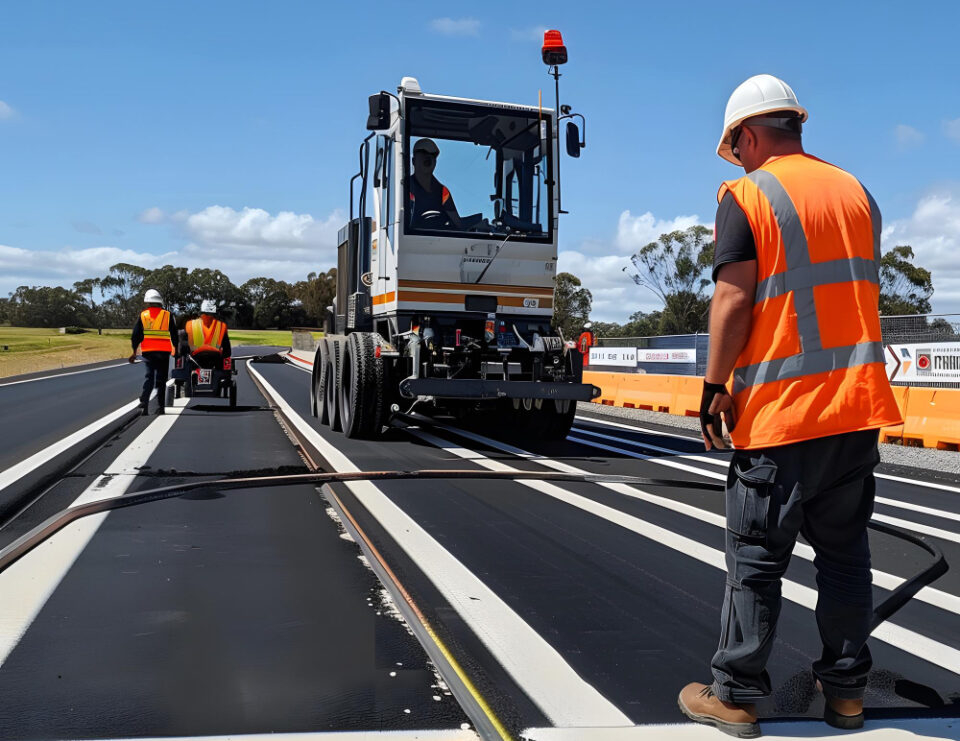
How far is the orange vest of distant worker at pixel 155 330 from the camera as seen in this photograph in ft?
47.7

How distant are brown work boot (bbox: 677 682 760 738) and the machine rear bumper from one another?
7.07m

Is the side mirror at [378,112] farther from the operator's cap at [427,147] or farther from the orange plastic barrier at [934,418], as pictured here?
the orange plastic barrier at [934,418]

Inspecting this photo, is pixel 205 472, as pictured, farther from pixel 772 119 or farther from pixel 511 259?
pixel 772 119

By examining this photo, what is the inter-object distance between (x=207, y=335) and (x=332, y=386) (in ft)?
14.5

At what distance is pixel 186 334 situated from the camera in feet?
52.5

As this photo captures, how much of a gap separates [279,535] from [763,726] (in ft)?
11.5

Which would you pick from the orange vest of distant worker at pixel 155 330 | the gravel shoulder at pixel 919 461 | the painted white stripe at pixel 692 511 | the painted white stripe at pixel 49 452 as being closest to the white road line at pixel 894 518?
the painted white stripe at pixel 692 511

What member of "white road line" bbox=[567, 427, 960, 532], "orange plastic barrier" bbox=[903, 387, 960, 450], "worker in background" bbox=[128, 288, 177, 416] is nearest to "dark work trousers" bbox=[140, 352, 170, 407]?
"worker in background" bbox=[128, 288, 177, 416]

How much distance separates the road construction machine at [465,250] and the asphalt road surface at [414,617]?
3.09 m

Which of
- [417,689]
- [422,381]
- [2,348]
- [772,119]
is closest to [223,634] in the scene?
[417,689]

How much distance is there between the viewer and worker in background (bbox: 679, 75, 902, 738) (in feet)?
9.36

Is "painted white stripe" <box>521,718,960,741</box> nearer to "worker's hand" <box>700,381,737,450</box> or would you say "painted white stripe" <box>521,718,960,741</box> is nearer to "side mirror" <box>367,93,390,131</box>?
"worker's hand" <box>700,381,737,450</box>

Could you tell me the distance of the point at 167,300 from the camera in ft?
441

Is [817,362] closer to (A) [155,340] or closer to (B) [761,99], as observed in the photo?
(B) [761,99]
